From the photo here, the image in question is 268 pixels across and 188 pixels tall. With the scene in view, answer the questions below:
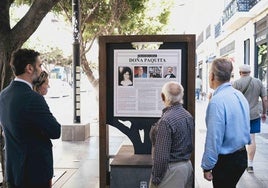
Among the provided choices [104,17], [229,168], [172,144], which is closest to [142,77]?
[172,144]

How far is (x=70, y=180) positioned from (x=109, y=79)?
105 inches

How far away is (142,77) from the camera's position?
15.4ft

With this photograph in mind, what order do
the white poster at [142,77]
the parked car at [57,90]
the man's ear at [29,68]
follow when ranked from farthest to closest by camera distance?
1. the parked car at [57,90]
2. the white poster at [142,77]
3. the man's ear at [29,68]

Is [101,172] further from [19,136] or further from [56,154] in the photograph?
[56,154]

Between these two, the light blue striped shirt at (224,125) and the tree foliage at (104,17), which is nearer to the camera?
the light blue striped shirt at (224,125)

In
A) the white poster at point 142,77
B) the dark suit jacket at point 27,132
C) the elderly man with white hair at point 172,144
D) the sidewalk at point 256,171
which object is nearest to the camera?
the dark suit jacket at point 27,132

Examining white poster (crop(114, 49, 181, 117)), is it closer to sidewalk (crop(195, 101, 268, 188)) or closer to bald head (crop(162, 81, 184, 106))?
bald head (crop(162, 81, 184, 106))

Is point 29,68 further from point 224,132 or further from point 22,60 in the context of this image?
point 224,132

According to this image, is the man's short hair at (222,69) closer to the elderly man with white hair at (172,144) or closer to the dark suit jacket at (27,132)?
the elderly man with white hair at (172,144)

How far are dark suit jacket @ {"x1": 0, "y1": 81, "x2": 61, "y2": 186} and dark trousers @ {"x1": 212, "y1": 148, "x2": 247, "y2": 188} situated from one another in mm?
1516

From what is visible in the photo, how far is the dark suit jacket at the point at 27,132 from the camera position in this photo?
3.07m

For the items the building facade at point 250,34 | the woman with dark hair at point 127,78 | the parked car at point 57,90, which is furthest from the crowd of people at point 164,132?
the parked car at point 57,90

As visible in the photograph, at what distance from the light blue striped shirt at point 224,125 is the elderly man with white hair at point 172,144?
0.18 metres

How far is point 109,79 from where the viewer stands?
4.76 meters
